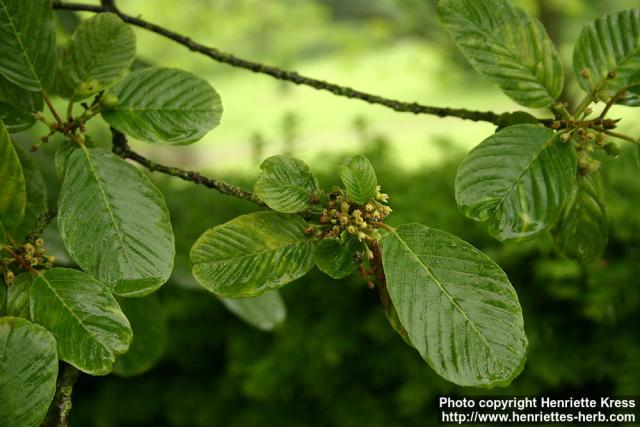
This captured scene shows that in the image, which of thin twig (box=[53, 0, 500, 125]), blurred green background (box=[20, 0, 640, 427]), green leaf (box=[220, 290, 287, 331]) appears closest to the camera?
thin twig (box=[53, 0, 500, 125])

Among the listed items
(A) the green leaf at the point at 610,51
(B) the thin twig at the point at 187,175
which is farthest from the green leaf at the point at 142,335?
(A) the green leaf at the point at 610,51

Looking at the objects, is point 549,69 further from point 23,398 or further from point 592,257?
point 23,398

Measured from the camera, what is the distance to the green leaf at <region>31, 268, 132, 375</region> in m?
0.48

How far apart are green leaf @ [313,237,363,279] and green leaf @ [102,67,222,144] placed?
15cm

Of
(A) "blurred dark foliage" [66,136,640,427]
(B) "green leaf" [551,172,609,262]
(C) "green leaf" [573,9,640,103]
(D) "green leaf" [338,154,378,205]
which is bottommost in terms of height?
(A) "blurred dark foliage" [66,136,640,427]

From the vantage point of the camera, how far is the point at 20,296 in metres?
0.52

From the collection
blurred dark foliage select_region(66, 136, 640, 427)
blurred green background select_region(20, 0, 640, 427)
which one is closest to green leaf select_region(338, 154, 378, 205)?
blurred green background select_region(20, 0, 640, 427)

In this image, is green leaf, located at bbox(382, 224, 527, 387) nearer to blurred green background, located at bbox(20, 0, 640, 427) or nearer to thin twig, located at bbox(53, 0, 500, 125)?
thin twig, located at bbox(53, 0, 500, 125)

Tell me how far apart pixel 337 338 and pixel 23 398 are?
1.63m

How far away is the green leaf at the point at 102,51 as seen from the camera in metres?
0.60

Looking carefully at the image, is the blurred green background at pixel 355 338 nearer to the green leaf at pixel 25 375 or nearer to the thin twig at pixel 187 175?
the thin twig at pixel 187 175

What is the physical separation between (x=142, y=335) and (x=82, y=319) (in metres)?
0.43

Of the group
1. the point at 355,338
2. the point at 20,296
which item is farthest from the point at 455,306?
the point at 355,338

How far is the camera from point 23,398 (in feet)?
1.49
